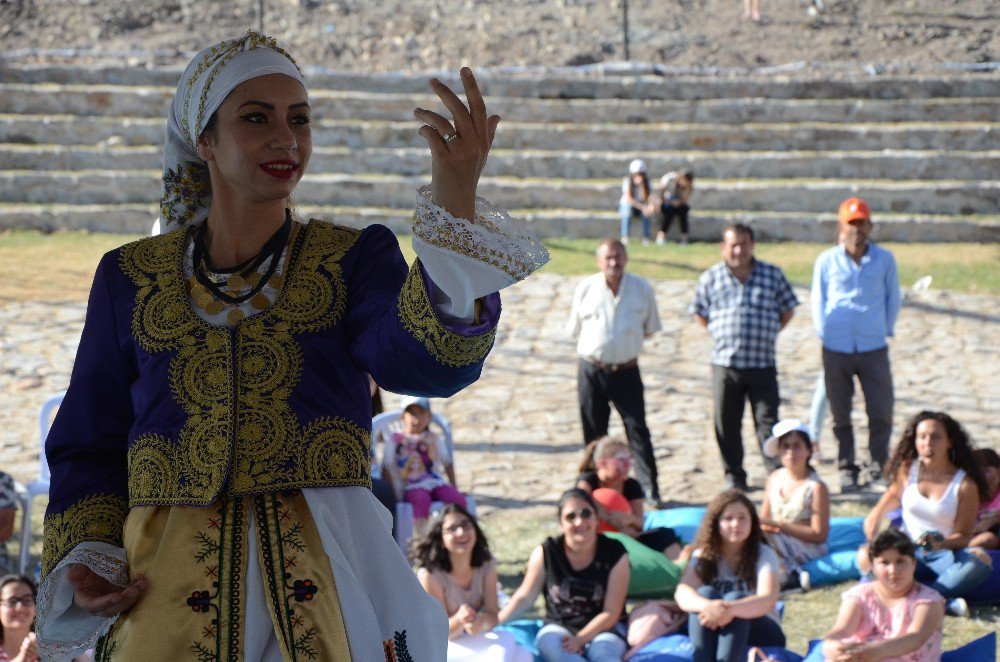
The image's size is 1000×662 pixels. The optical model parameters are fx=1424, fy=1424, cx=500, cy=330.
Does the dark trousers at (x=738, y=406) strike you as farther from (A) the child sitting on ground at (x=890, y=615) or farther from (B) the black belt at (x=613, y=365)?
(A) the child sitting on ground at (x=890, y=615)

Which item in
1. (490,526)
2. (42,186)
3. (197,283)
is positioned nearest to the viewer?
(197,283)

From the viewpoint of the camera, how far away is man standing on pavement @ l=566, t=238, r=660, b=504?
8.73 meters

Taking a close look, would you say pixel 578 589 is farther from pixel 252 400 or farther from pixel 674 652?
pixel 252 400

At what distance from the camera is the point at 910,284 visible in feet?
48.7

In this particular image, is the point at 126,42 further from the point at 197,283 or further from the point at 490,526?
the point at 197,283

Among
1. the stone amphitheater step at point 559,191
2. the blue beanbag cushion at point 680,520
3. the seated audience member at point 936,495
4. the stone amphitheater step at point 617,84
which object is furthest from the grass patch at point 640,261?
the seated audience member at point 936,495

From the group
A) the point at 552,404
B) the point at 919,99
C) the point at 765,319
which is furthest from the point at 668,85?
the point at 765,319

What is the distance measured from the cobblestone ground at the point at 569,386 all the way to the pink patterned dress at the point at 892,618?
2720 mm

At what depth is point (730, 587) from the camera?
6.18 meters

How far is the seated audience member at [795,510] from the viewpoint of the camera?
7.23 metres

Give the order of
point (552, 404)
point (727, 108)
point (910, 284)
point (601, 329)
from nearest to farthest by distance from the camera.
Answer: point (601, 329), point (552, 404), point (910, 284), point (727, 108)

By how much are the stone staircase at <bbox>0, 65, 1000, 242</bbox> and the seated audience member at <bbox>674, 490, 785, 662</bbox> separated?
11336mm

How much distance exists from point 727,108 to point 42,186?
9.73m

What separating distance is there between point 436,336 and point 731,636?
423 centimetres
